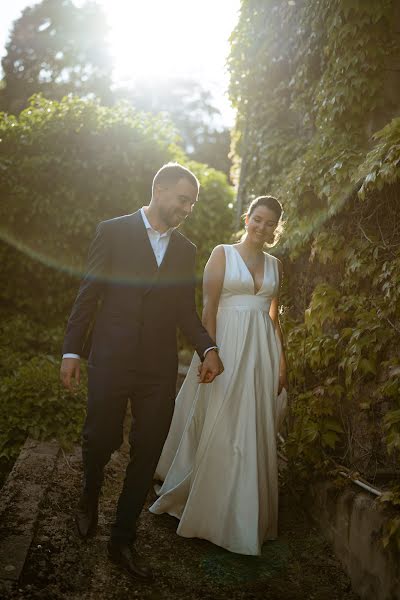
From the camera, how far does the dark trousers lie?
309 cm

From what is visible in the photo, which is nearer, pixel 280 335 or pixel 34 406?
pixel 280 335

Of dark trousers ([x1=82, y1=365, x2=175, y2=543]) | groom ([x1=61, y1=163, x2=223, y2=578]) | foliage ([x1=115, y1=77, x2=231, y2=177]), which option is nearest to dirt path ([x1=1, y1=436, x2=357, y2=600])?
groom ([x1=61, y1=163, x2=223, y2=578])

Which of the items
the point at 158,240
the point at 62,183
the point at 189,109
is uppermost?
the point at 189,109

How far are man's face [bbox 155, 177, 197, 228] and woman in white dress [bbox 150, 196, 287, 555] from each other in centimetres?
77

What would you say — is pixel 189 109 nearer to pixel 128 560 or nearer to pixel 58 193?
pixel 58 193

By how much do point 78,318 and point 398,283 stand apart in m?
1.83

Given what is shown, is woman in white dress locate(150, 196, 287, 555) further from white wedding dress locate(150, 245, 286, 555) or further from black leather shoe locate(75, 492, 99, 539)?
black leather shoe locate(75, 492, 99, 539)

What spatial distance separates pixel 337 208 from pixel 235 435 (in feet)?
6.09

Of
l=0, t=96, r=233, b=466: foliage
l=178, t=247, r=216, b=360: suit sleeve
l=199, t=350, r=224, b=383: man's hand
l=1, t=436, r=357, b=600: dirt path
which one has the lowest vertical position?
l=1, t=436, r=357, b=600: dirt path

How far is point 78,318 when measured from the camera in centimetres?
310

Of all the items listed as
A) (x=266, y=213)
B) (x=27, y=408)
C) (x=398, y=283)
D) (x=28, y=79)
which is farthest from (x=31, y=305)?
(x=28, y=79)

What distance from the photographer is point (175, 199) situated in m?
3.12

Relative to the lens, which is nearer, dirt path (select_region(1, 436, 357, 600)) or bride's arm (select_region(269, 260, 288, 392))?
→ dirt path (select_region(1, 436, 357, 600))

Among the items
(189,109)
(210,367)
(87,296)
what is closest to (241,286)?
(210,367)
